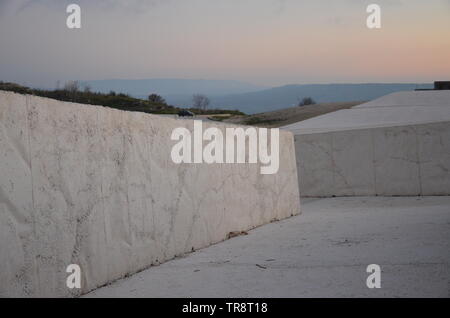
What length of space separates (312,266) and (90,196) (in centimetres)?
218

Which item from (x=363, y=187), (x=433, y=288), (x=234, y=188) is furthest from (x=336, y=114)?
(x=433, y=288)

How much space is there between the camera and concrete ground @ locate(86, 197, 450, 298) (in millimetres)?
5785

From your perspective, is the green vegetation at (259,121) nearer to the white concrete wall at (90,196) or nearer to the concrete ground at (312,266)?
the concrete ground at (312,266)

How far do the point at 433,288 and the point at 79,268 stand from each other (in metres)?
2.84

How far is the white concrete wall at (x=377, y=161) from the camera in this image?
57.9 ft

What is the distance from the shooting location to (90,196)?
6258mm

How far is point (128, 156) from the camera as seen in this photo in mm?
7047

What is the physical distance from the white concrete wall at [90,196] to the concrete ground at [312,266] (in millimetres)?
279

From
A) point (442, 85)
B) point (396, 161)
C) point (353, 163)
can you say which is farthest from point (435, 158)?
point (442, 85)

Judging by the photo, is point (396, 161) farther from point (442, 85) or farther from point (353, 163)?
point (442, 85)

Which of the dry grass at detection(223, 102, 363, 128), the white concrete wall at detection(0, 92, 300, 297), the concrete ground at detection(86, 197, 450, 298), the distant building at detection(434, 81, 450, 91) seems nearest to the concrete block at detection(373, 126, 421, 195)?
the concrete ground at detection(86, 197, 450, 298)

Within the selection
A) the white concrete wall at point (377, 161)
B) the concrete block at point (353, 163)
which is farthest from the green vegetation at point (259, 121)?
the concrete block at point (353, 163)
